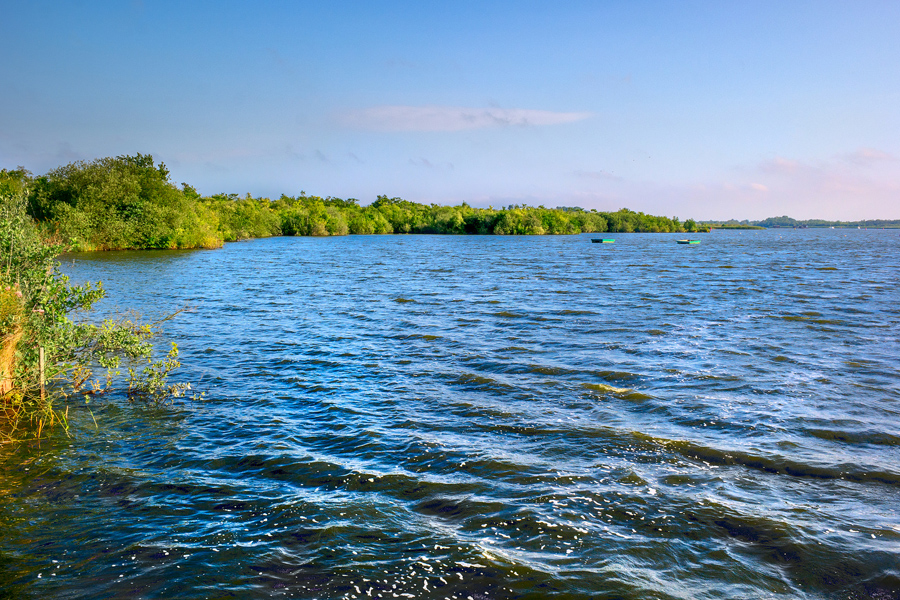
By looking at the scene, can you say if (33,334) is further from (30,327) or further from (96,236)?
(96,236)

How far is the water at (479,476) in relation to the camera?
6.10 meters

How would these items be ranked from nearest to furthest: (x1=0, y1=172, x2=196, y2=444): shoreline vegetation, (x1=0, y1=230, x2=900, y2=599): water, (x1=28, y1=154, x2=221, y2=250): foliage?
(x1=0, y1=230, x2=900, y2=599): water < (x1=0, y1=172, x2=196, y2=444): shoreline vegetation < (x1=28, y1=154, x2=221, y2=250): foliage

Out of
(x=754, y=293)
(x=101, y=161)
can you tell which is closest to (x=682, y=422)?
(x=754, y=293)

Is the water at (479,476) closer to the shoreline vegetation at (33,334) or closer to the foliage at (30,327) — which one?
the shoreline vegetation at (33,334)

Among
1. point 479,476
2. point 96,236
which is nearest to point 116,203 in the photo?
point 96,236

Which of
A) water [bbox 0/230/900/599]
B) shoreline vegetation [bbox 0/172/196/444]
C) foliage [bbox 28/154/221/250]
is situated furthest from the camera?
foliage [bbox 28/154/221/250]

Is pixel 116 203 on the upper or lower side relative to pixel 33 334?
upper

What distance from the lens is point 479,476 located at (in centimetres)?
851

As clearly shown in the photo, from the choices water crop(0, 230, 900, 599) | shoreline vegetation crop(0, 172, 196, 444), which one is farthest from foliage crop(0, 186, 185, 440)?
water crop(0, 230, 900, 599)

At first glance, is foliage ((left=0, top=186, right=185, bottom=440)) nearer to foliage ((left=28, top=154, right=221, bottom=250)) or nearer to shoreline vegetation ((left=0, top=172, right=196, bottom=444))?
shoreline vegetation ((left=0, top=172, right=196, bottom=444))

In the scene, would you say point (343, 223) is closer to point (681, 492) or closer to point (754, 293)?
point (754, 293)

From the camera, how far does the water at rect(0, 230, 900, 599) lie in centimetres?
610

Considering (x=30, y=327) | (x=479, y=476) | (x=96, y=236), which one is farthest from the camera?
(x=96, y=236)

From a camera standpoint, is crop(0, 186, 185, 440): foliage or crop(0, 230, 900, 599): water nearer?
crop(0, 230, 900, 599): water
